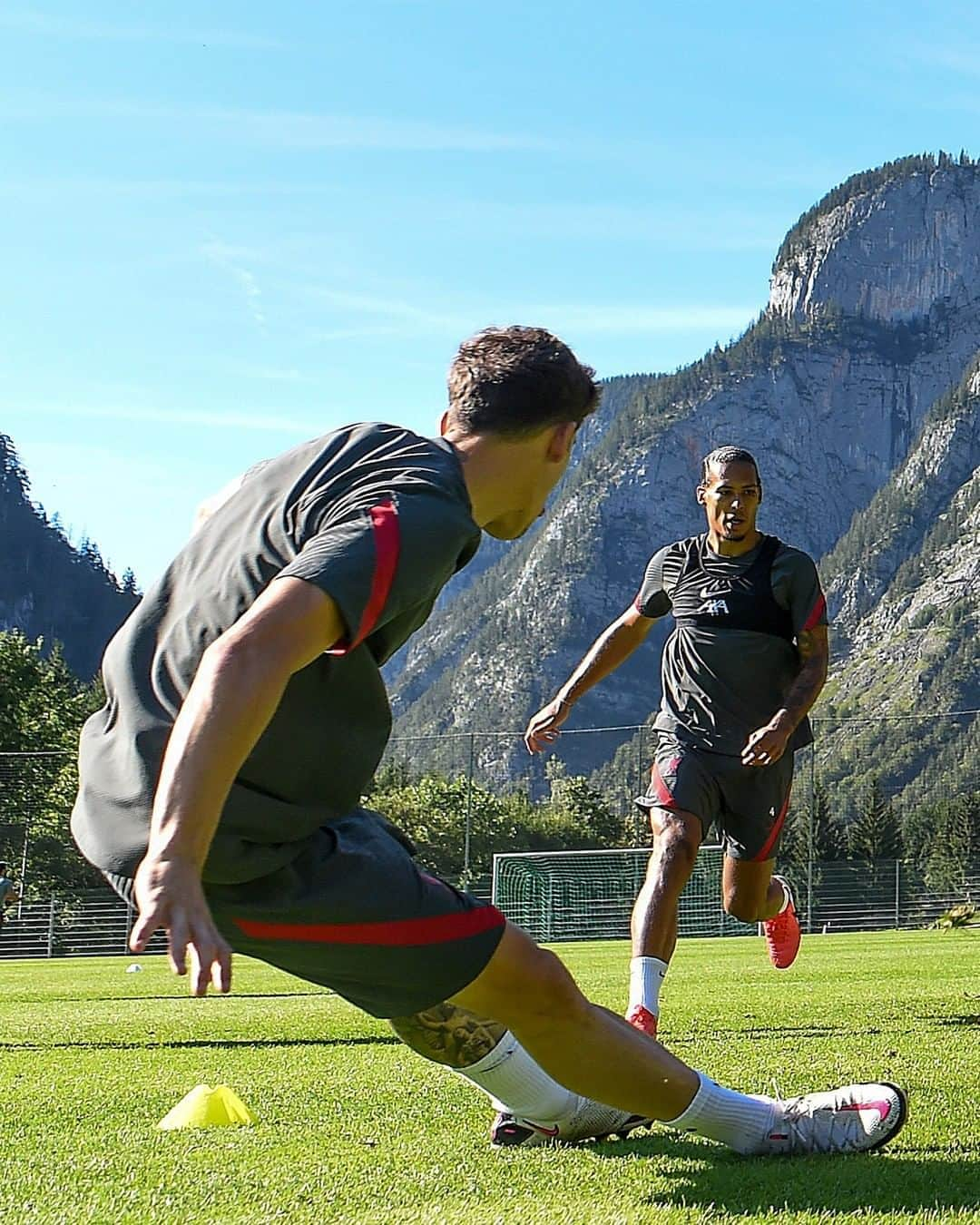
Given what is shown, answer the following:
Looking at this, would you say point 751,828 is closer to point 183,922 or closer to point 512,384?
point 512,384

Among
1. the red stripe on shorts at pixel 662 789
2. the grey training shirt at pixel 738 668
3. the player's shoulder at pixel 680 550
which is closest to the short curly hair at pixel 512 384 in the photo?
the red stripe on shorts at pixel 662 789

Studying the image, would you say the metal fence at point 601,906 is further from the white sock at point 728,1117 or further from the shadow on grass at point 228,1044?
the white sock at point 728,1117

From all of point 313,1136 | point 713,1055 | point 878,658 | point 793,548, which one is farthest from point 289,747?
point 878,658

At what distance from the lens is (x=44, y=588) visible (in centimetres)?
17388

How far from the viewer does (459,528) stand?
2.49 metres

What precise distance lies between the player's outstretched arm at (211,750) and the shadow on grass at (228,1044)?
4.67 m

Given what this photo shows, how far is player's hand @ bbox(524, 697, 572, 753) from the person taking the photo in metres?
5.91

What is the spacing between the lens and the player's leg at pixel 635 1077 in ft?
10.2

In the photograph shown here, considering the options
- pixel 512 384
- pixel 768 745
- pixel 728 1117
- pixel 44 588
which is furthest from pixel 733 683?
pixel 44 588

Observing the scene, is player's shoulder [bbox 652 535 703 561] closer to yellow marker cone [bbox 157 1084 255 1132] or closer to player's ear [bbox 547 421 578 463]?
yellow marker cone [bbox 157 1084 255 1132]

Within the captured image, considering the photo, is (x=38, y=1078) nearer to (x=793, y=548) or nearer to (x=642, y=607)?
(x=642, y=607)

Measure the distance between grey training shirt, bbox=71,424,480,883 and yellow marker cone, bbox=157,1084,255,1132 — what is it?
1588 millimetres

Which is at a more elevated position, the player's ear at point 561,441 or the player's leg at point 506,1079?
the player's ear at point 561,441

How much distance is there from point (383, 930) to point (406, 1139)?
4.22ft
